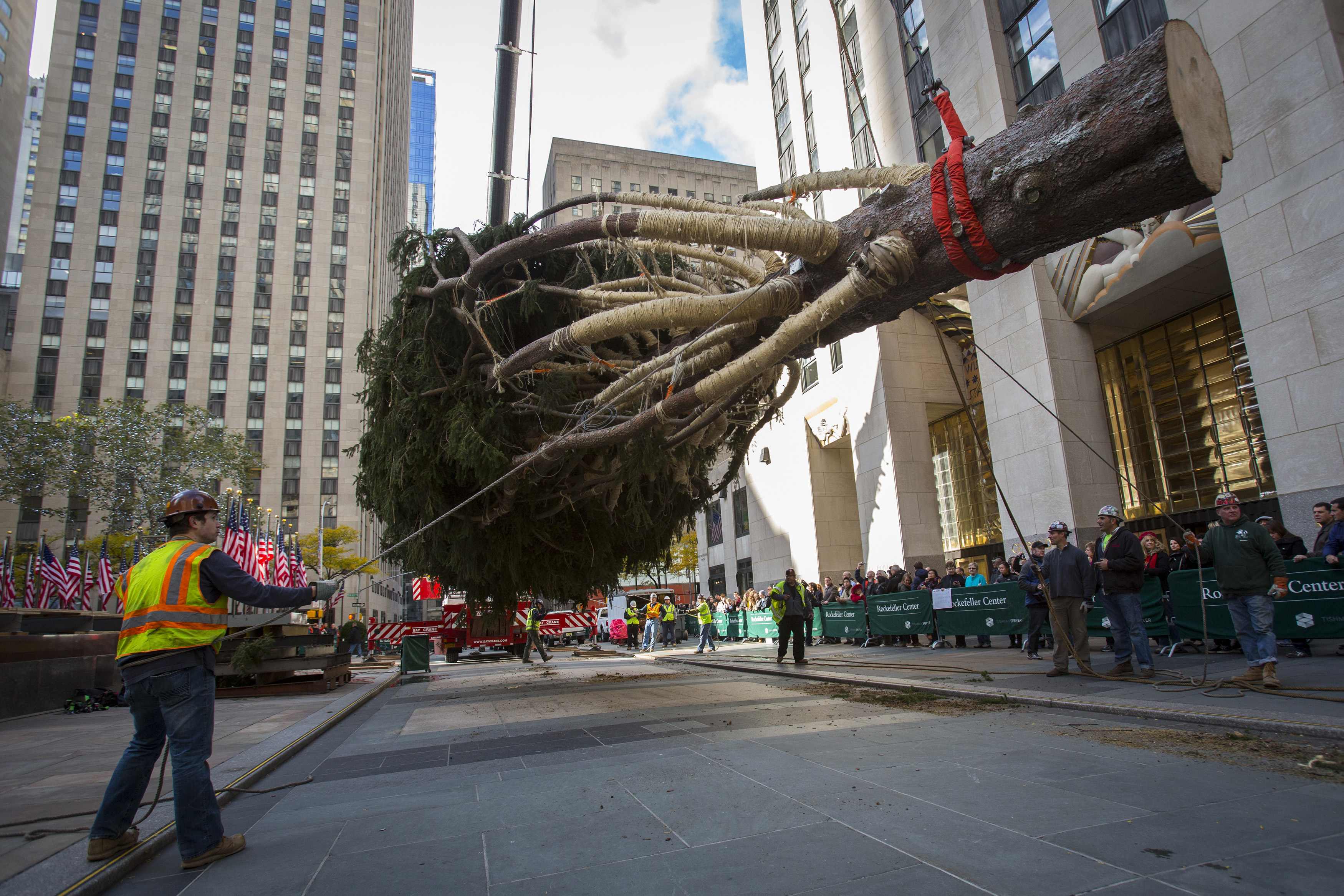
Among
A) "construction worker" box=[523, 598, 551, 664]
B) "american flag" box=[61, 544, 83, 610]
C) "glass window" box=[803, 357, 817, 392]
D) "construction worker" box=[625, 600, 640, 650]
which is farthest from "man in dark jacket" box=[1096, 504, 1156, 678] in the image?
"american flag" box=[61, 544, 83, 610]

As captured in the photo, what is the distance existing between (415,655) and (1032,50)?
20700 mm

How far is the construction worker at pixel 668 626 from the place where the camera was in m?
27.0

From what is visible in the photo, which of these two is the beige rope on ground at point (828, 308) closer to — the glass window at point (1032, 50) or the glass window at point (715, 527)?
the glass window at point (1032, 50)

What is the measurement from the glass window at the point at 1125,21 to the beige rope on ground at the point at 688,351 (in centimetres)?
1341

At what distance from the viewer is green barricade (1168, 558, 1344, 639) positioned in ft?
26.5

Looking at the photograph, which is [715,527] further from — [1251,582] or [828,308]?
[828,308]

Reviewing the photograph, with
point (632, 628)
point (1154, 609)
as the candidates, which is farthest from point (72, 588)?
point (1154, 609)

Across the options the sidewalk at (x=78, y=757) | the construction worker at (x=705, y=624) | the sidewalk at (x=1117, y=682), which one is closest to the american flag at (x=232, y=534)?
the sidewalk at (x=78, y=757)

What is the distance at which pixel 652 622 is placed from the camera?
25.2m

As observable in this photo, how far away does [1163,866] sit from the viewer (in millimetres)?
2695

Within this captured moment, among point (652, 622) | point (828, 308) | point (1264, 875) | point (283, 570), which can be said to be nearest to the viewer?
point (1264, 875)

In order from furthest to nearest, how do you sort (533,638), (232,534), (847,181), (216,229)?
1. (216,229)
2. (533,638)
3. (232,534)
4. (847,181)

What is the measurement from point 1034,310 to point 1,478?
43632 mm

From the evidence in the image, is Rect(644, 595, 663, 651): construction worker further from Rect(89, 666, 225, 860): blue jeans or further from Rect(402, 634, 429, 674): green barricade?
Rect(89, 666, 225, 860): blue jeans
